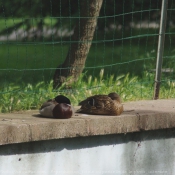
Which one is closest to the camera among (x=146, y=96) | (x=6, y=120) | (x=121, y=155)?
(x=6, y=120)

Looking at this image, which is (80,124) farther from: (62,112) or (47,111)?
(47,111)

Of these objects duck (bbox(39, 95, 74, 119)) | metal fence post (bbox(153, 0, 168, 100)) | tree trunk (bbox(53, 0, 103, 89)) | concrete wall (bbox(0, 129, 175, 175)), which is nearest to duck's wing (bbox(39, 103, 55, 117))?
duck (bbox(39, 95, 74, 119))

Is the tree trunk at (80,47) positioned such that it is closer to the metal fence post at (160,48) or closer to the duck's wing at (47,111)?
the metal fence post at (160,48)

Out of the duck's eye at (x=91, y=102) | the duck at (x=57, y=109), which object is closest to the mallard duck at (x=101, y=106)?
the duck's eye at (x=91, y=102)

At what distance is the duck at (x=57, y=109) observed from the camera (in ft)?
17.7

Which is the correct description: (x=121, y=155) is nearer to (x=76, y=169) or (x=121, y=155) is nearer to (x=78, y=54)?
(x=76, y=169)

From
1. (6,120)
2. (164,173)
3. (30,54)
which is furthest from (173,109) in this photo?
(30,54)

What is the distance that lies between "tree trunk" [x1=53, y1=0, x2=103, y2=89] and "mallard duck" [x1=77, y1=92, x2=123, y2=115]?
918mm

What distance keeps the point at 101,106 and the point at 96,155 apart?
430 mm

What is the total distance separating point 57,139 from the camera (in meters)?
5.25

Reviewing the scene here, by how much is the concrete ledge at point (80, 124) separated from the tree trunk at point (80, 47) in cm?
86

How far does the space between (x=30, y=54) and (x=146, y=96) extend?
21.1 feet

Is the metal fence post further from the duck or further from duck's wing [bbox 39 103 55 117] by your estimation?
duck's wing [bbox 39 103 55 117]

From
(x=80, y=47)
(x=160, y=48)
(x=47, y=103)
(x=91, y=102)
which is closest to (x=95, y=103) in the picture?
(x=91, y=102)
